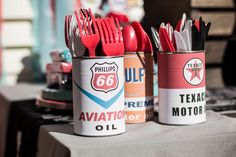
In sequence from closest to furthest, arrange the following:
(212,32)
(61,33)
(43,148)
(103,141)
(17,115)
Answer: (103,141)
(43,148)
(17,115)
(212,32)
(61,33)

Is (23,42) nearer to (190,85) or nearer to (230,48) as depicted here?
(230,48)

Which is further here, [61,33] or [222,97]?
[61,33]

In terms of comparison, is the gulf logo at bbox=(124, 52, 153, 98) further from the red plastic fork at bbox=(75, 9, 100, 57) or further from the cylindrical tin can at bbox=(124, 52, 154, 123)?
Result: the red plastic fork at bbox=(75, 9, 100, 57)

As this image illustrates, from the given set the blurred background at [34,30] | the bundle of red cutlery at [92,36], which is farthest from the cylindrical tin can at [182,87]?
the blurred background at [34,30]

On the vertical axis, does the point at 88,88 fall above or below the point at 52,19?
below

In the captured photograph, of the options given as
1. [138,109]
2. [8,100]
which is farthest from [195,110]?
[8,100]

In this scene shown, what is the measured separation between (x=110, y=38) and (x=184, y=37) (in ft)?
0.61

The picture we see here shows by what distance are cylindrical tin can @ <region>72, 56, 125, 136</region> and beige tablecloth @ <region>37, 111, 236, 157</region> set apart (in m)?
0.03

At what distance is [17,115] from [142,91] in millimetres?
556

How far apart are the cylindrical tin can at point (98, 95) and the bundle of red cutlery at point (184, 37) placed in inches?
5.6

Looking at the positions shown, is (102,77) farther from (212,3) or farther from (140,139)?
(212,3)

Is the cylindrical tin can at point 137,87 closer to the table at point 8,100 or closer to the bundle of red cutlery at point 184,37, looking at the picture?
the bundle of red cutlery at point 184,37

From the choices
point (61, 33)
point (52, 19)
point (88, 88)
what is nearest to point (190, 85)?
point (88, 88)

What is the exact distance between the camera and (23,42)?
296 centimetres
